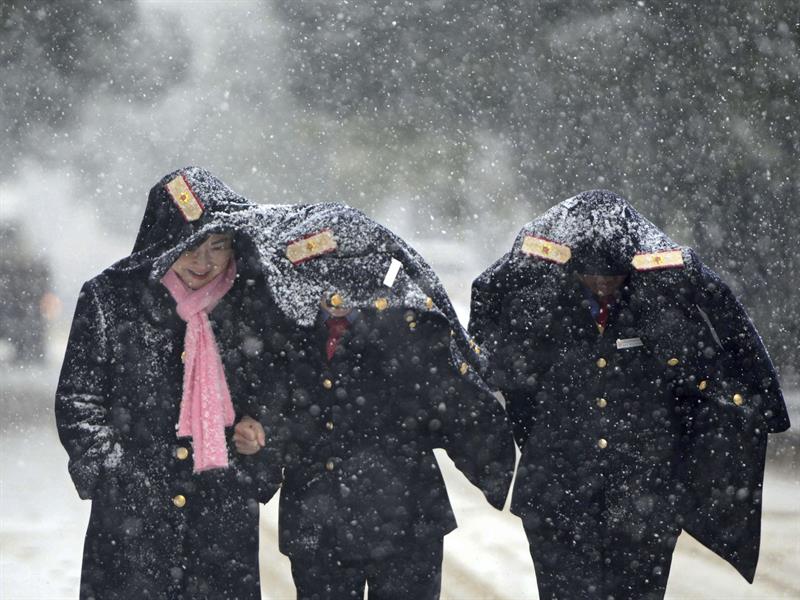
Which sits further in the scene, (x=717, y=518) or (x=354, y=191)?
(x=354, y=191)

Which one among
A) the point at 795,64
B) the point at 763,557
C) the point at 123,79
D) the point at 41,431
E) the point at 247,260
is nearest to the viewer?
the point at 247,260

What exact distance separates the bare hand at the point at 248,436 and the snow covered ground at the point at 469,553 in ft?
7.27

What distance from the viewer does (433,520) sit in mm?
3961

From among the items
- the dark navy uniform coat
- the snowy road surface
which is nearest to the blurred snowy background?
the snowy road surface

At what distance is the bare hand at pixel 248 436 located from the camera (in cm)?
391

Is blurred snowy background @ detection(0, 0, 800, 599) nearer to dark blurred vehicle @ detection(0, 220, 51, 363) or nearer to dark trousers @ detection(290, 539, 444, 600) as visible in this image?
dark blurred vehicle @ detection(0, 220, 51, 363)

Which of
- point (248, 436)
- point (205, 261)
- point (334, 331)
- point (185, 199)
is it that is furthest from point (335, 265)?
point (248, 436)

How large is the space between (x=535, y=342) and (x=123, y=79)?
10285mm

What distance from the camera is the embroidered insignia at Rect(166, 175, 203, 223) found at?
12.7ft

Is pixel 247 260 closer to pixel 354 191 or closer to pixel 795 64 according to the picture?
pixel 795 64

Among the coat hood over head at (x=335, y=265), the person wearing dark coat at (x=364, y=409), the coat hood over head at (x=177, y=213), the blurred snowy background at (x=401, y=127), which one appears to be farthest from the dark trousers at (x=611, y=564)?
the blurred snowy background at (x=401, y=127)

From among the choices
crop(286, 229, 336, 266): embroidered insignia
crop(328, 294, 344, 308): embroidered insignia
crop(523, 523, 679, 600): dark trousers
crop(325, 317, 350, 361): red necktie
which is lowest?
crop(523, 523, 679, 600): dark trousers

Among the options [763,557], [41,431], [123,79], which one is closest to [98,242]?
[123,79]

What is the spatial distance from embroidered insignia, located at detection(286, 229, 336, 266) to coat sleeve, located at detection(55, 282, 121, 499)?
708 millimetres
